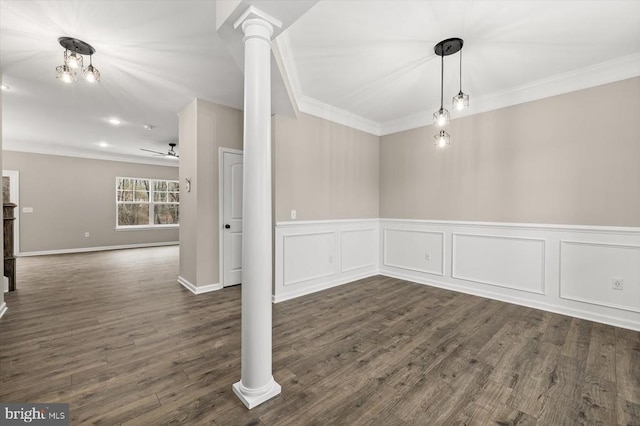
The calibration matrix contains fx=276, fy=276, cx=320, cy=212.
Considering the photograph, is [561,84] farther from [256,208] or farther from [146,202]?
[146,202]

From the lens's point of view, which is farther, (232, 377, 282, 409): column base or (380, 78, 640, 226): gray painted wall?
(380, 78, 640, 226): gray painted wall

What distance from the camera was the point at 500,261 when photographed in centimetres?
374

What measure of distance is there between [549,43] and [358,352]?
11.0 ft

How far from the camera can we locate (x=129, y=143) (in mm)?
6750

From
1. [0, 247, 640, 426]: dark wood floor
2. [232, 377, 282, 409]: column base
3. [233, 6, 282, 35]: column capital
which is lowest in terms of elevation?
[0, 247, 640, 426]: dark wood floor

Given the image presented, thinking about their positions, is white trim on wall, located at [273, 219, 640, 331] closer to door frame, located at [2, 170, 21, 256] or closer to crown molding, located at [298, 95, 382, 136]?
crown molding, located at [298, 95, 382, 136]

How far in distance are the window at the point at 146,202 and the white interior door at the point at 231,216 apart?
221 inches

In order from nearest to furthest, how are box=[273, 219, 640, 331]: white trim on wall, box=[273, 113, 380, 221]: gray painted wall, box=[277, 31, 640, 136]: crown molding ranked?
box=[277, 31, 640, 136]: crown molding, box=[273, 219, 640, 331]: white trim on wall, box=[273, 113, 380, 221]: gray painted wall

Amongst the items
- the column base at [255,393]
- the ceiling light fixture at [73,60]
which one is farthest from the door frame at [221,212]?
the column base at [255,393]

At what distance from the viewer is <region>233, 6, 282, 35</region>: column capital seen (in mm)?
1691

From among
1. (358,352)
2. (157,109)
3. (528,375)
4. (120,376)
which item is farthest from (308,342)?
(157,109)

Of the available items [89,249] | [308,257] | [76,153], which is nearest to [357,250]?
[308,257]

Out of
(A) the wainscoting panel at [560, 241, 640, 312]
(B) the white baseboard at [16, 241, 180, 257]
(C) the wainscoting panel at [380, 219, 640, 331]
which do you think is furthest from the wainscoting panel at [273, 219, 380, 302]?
(B) the white baseboard at [16, 241, 180, 257]

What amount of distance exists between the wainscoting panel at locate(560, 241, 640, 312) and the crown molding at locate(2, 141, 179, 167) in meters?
9.92
